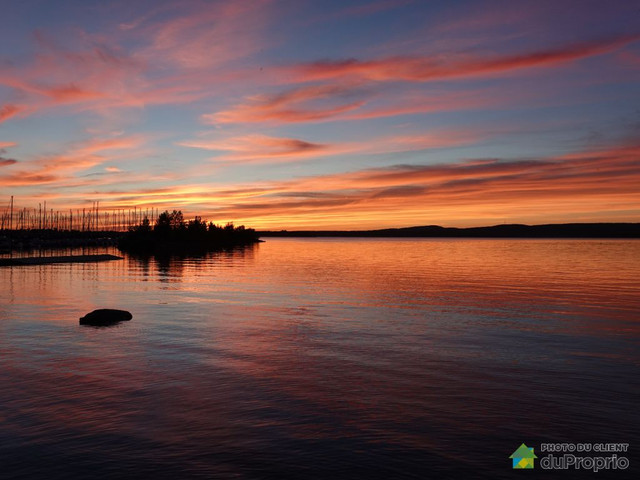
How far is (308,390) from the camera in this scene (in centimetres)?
2067

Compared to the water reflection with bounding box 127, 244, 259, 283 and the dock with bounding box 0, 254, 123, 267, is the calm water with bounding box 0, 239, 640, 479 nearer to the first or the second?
the water reflection with bounding box 127, 244, 259, 283

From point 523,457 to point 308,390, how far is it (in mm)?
8817

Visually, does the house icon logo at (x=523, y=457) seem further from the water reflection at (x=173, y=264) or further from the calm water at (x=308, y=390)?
the water reflection at (x=173, y=264)

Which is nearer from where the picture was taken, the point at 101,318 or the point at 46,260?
the point at 101,318

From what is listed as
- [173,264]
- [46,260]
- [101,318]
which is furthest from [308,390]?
[46,260]

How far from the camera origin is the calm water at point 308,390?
14375 millimetres

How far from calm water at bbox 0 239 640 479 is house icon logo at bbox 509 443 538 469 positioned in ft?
0.84

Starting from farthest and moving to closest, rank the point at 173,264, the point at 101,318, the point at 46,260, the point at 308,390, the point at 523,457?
the point at 173,264 < the point at 46,260 < the point at 101,318 < the point at 308,390 < the point at 523,457

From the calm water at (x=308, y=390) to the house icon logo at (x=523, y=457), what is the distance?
0.26 meters

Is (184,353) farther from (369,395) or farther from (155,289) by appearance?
(155,289)

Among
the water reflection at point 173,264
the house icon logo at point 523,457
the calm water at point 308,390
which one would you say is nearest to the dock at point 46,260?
the water reflection at point 173,264

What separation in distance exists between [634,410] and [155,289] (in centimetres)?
5467

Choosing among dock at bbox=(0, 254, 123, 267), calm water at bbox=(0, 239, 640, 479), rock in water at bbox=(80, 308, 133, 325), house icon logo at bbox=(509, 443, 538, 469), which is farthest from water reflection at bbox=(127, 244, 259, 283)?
house icon logo at bbox=(509, 443, 538, 469)

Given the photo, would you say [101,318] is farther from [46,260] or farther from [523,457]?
[46,260]
